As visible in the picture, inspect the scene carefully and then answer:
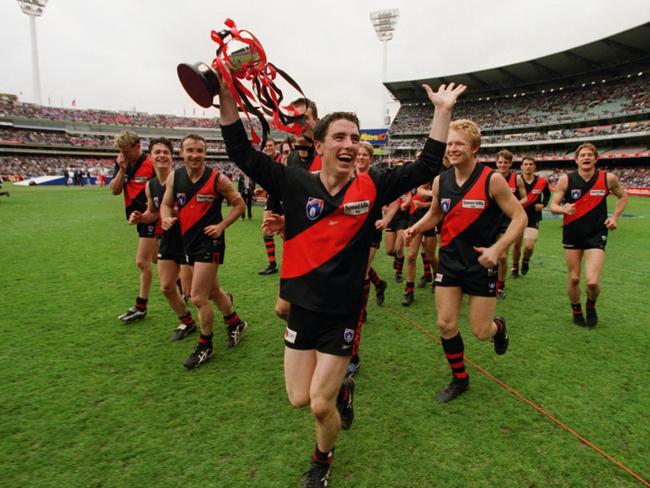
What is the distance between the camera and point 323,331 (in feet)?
7.95

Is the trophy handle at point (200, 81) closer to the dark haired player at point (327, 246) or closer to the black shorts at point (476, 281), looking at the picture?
the dark haired player at point (327, 246)

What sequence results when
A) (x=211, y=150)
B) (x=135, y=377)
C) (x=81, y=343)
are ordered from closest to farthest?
(x=135, y=377)
(x=81, y=343)
(x=211, y=150)

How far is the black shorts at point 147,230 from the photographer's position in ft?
17.6

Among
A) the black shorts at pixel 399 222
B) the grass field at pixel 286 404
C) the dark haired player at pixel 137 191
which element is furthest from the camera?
the black shorts at pixel 399 222

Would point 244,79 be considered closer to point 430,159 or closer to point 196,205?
Result: point 430,159

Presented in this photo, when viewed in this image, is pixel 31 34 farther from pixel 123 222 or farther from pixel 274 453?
pixel 274 453

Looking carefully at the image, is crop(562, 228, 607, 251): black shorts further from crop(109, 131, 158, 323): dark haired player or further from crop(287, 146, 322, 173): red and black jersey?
crop(109, 131, 158, 323): dark haired player

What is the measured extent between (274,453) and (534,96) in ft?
212

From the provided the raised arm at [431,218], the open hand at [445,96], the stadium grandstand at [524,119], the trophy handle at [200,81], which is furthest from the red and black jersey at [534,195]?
the stadium grandstand at [524,119]

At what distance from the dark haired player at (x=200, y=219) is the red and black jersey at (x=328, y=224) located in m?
1.78

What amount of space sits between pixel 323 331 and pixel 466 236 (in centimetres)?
179

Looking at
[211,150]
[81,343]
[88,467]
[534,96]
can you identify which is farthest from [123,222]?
[211,150]

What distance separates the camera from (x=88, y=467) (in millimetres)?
2629

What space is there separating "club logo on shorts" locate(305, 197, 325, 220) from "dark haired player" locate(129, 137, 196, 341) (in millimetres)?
2515
